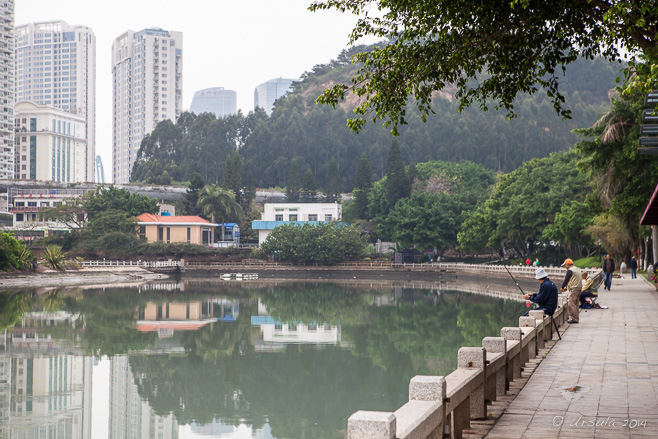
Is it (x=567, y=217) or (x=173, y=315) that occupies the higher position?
(x=567, y=217)

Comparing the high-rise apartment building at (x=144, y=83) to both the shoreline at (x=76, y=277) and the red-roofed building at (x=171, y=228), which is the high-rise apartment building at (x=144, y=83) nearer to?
the red-roofed building at (x=171, y=228)

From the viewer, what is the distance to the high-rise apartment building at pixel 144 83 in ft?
523

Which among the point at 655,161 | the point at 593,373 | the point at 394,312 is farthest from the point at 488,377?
the point at 394,312

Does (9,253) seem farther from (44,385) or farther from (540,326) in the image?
(540,326)

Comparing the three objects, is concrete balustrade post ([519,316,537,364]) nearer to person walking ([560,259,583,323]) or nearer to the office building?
person walking ([560,259,583,323])

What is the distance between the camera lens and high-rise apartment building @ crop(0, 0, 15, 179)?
124062 millimetres

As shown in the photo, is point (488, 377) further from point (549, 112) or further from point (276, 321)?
point (549, 112)

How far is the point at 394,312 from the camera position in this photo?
33.3 meters

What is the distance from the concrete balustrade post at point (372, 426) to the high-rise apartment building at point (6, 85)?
132 meters

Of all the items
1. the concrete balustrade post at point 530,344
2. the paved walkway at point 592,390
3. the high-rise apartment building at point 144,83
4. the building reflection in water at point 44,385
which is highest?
the high-rise apartment building at point 144,83

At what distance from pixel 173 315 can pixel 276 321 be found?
5114 millimetres

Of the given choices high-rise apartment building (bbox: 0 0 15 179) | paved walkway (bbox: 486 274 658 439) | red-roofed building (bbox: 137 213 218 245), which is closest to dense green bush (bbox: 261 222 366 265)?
red-roofed building (bbox: 137 213 218 245)

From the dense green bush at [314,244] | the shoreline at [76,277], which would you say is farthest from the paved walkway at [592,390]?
the dense green bush at [314,244]

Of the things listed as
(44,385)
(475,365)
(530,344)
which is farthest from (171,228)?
(475,365)
